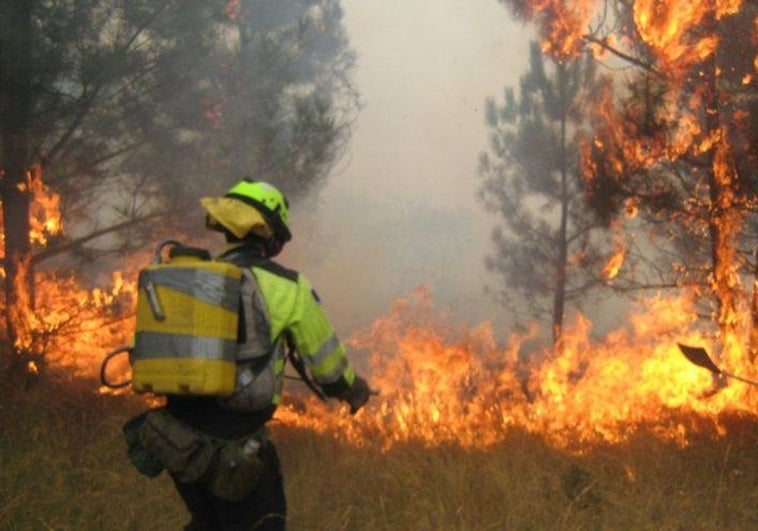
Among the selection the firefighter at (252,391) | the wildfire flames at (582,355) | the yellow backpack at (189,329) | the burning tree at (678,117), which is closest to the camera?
the yellow backpack at (189,329)

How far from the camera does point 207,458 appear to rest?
2645 millimetres

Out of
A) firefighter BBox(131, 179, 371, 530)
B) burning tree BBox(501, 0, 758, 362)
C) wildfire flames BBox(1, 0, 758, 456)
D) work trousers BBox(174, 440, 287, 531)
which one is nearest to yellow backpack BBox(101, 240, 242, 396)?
firefighter BBox(131, 179, 371, 530)

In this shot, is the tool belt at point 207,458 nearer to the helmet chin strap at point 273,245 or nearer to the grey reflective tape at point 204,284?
the grey reflective tape at point 204,284

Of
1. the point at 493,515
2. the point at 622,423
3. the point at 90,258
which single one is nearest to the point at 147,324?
the point at 493,515

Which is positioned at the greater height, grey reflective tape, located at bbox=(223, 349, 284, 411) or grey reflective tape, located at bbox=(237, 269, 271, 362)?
grey reflective tape, located at bbox=(237, 269, 271, 362)

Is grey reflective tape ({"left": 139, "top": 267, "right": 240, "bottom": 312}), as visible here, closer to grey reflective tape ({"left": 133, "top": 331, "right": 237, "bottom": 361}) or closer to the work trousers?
grey reflective tape ({"left": 133, "top": 331, "right": 237, "bottom": 361})

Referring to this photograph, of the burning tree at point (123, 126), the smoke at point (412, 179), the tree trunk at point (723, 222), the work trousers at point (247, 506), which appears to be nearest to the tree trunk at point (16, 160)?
the burning tree at point (123, 126)

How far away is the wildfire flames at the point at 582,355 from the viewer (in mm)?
6320

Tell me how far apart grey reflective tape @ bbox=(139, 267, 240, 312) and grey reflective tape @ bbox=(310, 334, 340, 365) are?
Answer: 0.34m

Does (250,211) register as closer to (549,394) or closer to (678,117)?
(549,394)

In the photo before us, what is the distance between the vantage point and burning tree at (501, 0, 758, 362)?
21.9ft

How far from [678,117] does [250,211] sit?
17.9 feet

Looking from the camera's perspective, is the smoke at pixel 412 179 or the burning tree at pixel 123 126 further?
the smoke at pixel 412 179

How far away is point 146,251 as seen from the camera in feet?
28.9
